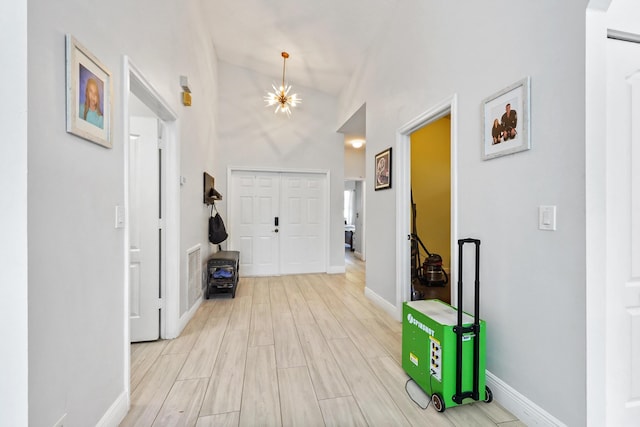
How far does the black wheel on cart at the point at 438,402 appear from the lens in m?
1.67

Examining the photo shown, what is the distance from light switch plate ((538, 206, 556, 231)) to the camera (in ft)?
4.79

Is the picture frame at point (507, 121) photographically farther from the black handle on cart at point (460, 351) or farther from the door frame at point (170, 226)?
the door frame at point (170, 226)

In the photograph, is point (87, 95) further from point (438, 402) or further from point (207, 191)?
point (207, 191)

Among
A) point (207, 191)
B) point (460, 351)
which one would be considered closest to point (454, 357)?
point (460, 351)

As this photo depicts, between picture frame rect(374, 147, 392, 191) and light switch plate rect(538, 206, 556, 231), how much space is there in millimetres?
1884

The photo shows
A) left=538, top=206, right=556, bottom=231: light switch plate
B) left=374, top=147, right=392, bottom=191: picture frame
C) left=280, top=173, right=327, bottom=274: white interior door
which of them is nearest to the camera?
left=538, top=206, right=556, bottom=231: light switch plate

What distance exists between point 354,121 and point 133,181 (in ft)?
11.8

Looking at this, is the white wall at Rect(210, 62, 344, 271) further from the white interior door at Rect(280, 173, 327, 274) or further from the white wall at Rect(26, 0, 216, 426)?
the white wall at Rect(26, 0, 216, 426)
